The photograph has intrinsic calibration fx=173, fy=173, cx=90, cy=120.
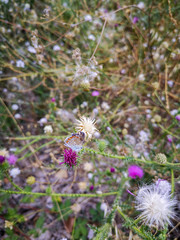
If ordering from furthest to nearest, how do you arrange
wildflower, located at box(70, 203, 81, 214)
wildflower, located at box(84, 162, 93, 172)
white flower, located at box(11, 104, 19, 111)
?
white flower, located at box(11, 104, 19, 111)
wildflower, located at box(84, 162, 93, 172)
wildflower, located at box(70, 203, 81, 214)

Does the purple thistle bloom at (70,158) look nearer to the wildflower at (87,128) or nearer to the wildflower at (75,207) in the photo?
the wildflower at (87,128)

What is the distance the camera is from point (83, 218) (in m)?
1.61

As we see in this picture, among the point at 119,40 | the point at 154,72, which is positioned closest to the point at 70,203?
the point at 154,72

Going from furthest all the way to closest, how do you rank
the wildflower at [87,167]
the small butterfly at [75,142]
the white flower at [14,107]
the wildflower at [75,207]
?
the white flower at [14,107] < the wildflower at [87,167] < the wildflower at [75,207] < the small butterfly at [75,142]

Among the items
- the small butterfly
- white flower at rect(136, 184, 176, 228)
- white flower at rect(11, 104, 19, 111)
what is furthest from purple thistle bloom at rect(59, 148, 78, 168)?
white flower at rect(11, 104, 19, 111)

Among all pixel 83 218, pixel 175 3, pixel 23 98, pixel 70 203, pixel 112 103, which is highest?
pixel 175 3

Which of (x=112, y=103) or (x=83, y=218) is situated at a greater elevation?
(x=112, y=103)

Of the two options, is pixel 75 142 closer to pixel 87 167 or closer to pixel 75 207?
pixel 87 167

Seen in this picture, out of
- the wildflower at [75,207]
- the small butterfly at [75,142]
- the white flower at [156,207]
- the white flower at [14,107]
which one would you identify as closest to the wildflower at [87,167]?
the wildflower at [75,207]

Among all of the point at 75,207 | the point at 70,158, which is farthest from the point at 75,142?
the point at 75,207

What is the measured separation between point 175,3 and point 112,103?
1319 mm

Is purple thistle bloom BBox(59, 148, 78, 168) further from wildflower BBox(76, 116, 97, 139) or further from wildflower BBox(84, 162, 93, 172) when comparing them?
wildflower BBox(84, 162, 93, 172)

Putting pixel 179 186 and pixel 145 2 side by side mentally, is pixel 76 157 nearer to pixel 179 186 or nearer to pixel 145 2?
pixel 179 186

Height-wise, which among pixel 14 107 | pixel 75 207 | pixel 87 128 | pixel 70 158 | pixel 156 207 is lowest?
pixel 156 207
